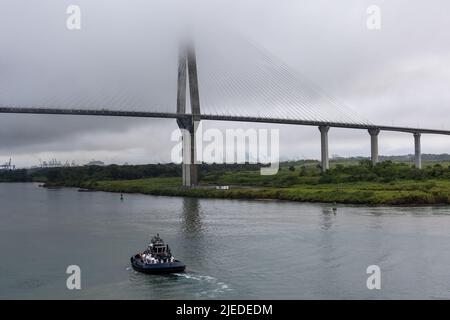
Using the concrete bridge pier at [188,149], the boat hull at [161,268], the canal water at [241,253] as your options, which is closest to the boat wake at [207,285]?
the canal water at [241,253]

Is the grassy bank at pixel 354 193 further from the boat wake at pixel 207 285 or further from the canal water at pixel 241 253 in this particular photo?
the boat wake at pixel 207 285

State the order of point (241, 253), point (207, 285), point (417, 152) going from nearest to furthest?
point (207, 285) < point (241, 253) < point (417, 152)

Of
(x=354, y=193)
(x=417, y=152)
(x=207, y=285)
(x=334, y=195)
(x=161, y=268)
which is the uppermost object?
(x=417, y=152)

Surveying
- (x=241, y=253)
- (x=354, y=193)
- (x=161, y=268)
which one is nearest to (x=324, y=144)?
(x=354, y=193)

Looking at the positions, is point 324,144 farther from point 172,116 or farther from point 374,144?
point 172,116

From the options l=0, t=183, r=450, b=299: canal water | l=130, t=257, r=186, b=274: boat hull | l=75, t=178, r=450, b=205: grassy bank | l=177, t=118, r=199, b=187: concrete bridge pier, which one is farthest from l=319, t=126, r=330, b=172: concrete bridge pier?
l=130, t=257, r=186, b=274: boat hull

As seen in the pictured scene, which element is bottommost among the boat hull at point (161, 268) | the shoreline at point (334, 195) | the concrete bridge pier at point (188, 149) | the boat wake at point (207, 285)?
the boat wake at point (207, 285)

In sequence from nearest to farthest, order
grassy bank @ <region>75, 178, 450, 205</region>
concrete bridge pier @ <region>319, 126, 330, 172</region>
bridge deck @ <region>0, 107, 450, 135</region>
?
grassy bank @ <region>75, 178, 450, 205</region>, bridge deck @ <region>0, 107, 450, 135</region>, concrete bridge pier @ <region>319, 126, 330, 172</region>

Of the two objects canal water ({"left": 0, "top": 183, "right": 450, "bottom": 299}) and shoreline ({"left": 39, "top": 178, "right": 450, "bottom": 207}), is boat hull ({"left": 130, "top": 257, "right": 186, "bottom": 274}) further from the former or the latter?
shoreline ({"left": 39, "top": 178, "right": 450, "bottom": 207})
